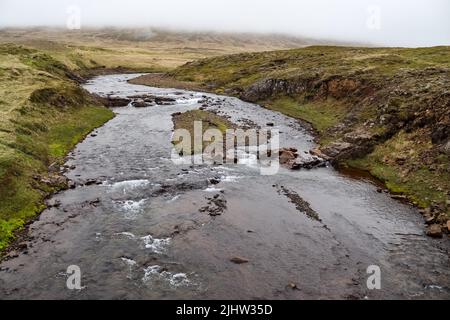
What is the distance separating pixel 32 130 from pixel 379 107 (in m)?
47.5

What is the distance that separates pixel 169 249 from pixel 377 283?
46.3ft

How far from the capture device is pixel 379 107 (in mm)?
62594

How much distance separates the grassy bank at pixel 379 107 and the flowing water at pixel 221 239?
4.16 metres

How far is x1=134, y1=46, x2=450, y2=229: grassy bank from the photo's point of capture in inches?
1793

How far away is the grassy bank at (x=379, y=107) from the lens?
1793 inches

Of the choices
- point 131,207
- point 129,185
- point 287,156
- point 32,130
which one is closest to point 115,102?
point 32,130

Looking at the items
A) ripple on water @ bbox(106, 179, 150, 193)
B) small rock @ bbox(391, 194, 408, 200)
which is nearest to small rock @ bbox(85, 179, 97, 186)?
ripple on water @ bbox(106, 179, 150, 193)

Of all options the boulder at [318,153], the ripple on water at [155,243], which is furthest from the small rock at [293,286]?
the boulder at [318,153]

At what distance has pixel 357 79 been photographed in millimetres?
78625

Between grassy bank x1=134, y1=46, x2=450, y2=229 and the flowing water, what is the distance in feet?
13.6

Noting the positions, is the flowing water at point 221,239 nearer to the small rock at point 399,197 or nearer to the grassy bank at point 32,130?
the small rock at point 399,197

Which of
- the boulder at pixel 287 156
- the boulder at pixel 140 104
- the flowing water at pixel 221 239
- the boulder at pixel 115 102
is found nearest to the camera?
the flowing water at pixel 221 239

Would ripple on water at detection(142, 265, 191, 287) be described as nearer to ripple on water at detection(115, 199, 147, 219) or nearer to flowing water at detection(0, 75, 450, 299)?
flowing water at detection(0, 75, 450, 299)

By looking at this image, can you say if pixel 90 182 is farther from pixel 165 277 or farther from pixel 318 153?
pixel 318 153
